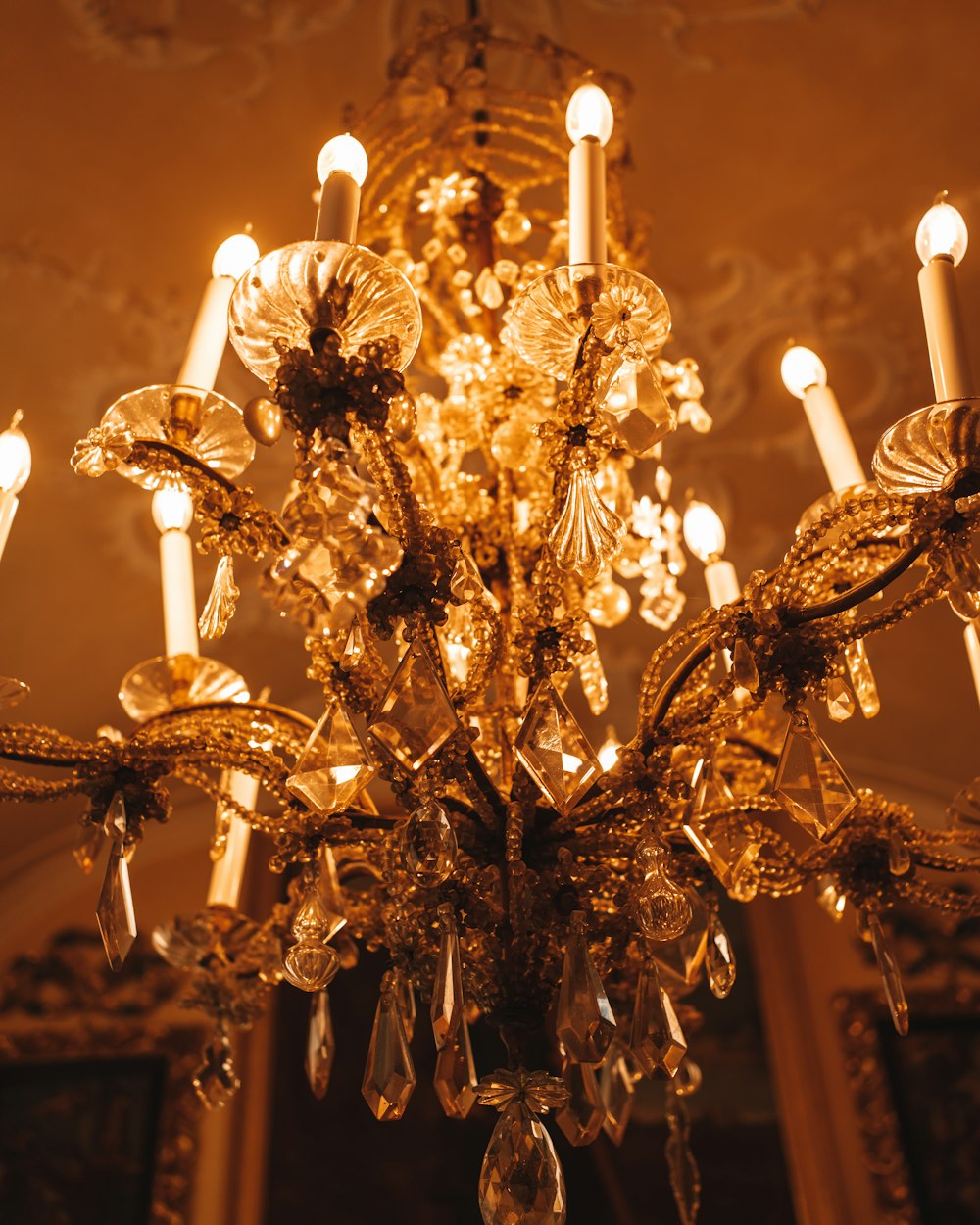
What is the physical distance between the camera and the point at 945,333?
1180mm

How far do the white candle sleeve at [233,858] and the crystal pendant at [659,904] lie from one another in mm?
680

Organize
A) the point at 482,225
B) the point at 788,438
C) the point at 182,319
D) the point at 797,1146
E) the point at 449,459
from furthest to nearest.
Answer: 1. the point at 797,1146
2. the point at 788,438
3. the point at 182,319
4. the point at 482,225
5. the point at 449,459

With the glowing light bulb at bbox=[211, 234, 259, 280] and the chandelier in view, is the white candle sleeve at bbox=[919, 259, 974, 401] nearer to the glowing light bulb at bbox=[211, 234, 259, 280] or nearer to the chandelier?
the chandelier

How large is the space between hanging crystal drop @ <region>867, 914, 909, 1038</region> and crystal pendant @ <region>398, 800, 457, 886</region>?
0.52m

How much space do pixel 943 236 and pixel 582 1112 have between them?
0.99 m

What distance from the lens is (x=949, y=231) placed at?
126 centimetres

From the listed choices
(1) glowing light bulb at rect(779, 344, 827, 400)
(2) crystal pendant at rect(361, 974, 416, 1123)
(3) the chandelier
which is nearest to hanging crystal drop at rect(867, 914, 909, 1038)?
(3) the chandelier

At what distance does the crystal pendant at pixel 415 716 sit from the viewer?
1.05 meters

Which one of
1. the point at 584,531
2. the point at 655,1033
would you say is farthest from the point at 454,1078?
the point at 584,531

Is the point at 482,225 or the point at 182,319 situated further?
the point at 182,319

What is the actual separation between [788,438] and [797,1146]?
192 centimetres

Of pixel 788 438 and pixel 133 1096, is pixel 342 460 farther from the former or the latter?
pixel 133 1096

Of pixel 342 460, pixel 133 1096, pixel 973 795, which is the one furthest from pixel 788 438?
pixel 133 1096

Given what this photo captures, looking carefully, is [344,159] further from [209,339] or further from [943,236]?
[943,236]
